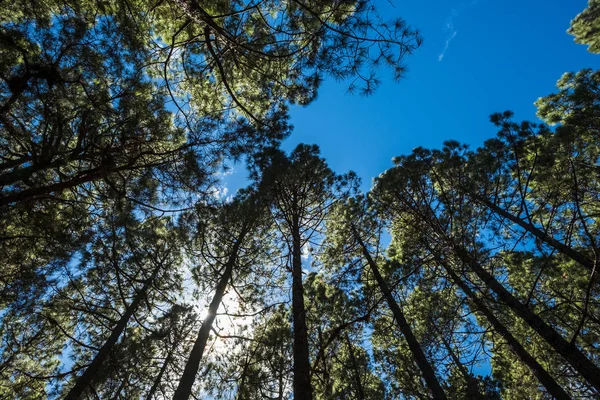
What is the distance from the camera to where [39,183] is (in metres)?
5.58

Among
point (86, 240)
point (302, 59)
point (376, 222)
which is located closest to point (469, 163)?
point (376, 222)

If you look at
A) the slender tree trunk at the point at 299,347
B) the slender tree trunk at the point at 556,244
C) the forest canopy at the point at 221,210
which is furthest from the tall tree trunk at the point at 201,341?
the slender tree trunk at the point at 556,244

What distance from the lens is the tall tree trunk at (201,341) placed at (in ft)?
17.4

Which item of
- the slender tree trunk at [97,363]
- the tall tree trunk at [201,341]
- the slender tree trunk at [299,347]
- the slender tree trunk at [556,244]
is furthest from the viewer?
the slender tree trunk at [97,363]

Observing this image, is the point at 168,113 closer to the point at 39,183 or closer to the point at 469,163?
the point at 39,183

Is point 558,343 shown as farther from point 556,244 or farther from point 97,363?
point 97,363

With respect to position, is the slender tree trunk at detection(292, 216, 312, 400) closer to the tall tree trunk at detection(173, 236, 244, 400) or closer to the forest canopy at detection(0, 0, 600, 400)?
the forest canopy at detection(0, 0, 600, 400)

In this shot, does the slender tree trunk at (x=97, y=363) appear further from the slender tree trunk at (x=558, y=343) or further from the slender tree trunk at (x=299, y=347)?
the slender tree trunk at (x=558, y=343)

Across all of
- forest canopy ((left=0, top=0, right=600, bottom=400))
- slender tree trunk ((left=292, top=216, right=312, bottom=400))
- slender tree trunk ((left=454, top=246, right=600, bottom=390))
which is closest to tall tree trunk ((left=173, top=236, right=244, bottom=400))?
forest canopy ((left=0, top=0, right=600, bottom=400))

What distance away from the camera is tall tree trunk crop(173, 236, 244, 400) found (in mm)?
5297

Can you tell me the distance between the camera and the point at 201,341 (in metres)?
6.27

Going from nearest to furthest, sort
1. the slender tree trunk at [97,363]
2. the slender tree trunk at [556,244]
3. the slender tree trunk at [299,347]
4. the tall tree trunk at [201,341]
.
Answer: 1. the slender tree trunk at [556,244]
2. the slender tree trunk at [299,347]
3. the tall tree trunk at [201,341]
4. the slender tree trunk at [97,363]

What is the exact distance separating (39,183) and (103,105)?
2059 millimetres

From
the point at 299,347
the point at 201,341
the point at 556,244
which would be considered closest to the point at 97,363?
the point at 201,341
